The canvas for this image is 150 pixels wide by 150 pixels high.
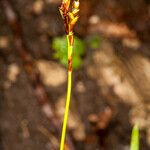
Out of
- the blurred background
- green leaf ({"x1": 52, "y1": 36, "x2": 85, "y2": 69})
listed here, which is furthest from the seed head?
green leaf ({"x1": 52, "y1": 36, "x2": 85, "y2": 69})

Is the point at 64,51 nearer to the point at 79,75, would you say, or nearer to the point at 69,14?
the point at 79,75

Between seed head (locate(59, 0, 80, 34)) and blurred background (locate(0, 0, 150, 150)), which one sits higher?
seed head (locate(59, 0, 80, 34))

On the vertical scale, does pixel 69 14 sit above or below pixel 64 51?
above

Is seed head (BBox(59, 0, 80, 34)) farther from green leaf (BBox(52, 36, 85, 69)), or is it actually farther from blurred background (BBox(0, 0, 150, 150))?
green leaf (BBox(52, 36, 85, 69))

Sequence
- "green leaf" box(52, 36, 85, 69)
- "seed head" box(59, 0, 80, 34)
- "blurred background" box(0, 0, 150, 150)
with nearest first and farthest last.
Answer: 1. "seed head" box(59, 0, 80, 34)
2. "blurred background" box(0, 0, 150, 150)
3. "green leaf" box(52, 36, 85, 69)

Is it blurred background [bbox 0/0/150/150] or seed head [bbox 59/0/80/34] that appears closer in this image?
seed head [bbox 59/0/80/34]

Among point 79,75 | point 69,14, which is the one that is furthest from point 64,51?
point 69,14

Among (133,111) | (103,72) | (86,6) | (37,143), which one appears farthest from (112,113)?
(86,6)
